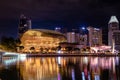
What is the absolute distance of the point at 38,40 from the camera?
601 feet

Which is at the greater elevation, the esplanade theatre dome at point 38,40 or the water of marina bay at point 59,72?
the esplanade theatre dome at point 38,40

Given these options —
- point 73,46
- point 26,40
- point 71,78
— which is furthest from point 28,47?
point 71,78

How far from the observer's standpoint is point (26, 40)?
18112cm

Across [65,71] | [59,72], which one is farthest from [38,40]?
[59,72]

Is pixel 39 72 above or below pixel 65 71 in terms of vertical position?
above

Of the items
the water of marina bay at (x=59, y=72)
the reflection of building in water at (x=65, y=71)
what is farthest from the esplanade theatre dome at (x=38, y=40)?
the reflection of building in water at (x=65, y=71)

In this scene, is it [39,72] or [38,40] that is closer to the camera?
[39,72]

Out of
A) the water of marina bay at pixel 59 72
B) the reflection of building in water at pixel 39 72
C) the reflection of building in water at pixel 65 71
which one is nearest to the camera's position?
the reflection of building in water at pixel 39 72

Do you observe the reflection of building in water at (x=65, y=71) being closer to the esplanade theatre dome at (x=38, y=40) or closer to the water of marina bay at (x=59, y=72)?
the water of marina bay at (x=59, y=72)

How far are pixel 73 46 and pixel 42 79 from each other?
151m

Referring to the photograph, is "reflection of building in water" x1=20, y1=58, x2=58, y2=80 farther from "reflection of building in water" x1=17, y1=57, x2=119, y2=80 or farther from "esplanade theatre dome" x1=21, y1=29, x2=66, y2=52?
Result: "esplanade theatre dome" x1=21, y1=29, x2=66, y2=52

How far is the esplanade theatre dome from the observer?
595 ft

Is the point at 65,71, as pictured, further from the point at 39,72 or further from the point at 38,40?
the point at 38,40

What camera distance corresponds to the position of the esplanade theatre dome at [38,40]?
18125 centimetres
